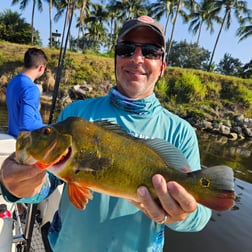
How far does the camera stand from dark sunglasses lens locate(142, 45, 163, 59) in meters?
A: 2.06

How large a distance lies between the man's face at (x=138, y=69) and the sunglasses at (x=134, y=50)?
0.07ft

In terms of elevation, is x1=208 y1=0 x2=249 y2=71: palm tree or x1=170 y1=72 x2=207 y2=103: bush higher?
x1=208 y1=0 x2=249 y2=71: palm tree

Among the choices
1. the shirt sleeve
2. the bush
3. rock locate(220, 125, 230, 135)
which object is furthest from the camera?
the bush

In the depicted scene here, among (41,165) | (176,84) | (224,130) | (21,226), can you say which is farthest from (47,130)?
(176,84)

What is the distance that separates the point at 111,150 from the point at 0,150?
2.30m

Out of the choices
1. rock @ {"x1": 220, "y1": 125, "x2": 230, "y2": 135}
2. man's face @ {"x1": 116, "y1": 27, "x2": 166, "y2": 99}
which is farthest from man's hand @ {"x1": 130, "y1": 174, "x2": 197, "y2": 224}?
rock @ {"x1": 220, "y1": 125, "x2": 230, "y2": 135}

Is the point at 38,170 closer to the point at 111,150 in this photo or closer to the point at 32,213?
the point at 111,150

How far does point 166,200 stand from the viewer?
55.4 inches

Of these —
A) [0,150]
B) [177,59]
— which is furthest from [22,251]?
[177,59]

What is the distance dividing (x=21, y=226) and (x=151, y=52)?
2633mm

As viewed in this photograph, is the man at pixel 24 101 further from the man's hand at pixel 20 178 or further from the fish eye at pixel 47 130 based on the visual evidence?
the fish eye at pixel 47 130

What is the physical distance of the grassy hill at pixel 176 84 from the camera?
27.6m

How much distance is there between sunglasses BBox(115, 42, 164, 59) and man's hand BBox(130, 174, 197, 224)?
1.00m

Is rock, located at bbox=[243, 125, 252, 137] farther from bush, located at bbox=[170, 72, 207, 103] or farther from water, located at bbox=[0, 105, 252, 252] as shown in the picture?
water, located at bbox=[0, 105, 252, 252]
